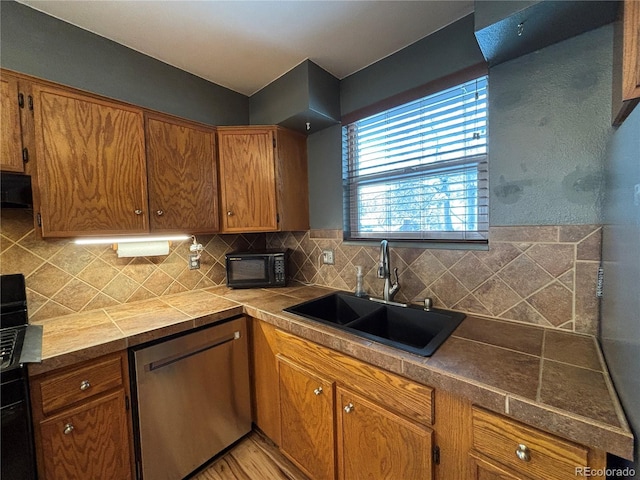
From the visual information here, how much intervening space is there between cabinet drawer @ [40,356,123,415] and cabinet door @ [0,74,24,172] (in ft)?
2.98

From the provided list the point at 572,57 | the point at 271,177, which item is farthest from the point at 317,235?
the point at 572,57

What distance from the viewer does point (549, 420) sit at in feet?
2.06

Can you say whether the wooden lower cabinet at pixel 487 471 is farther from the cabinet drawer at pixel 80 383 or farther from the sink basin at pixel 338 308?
the cabinet drawer at pixel 80 383

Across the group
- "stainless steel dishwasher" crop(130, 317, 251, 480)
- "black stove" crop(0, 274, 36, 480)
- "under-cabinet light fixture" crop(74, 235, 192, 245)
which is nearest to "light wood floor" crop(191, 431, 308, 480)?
"stainless steel dishwasher" crop(130, 317, 251, 480)

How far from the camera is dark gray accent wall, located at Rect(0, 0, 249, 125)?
122cm

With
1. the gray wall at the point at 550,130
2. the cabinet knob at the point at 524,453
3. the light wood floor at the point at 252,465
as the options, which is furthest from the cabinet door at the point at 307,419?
the gray wall at the point at 550,130

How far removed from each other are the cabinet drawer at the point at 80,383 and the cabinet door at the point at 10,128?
35.8 inches

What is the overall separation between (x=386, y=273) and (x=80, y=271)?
1.78 meters

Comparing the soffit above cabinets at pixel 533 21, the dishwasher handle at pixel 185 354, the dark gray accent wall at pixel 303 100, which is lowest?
the dishwasher handle at pixel 185 354

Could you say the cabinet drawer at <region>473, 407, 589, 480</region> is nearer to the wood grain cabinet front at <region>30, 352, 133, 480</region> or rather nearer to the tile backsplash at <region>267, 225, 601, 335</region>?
the tile backsplash at <region>267, 225, 601, 335</region>

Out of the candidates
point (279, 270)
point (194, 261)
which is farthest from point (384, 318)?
point (194, 261)

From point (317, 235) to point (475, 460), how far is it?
1.55 meters

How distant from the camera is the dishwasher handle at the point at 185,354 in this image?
4.05ft

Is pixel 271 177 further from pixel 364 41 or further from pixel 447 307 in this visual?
pixel 447 307
